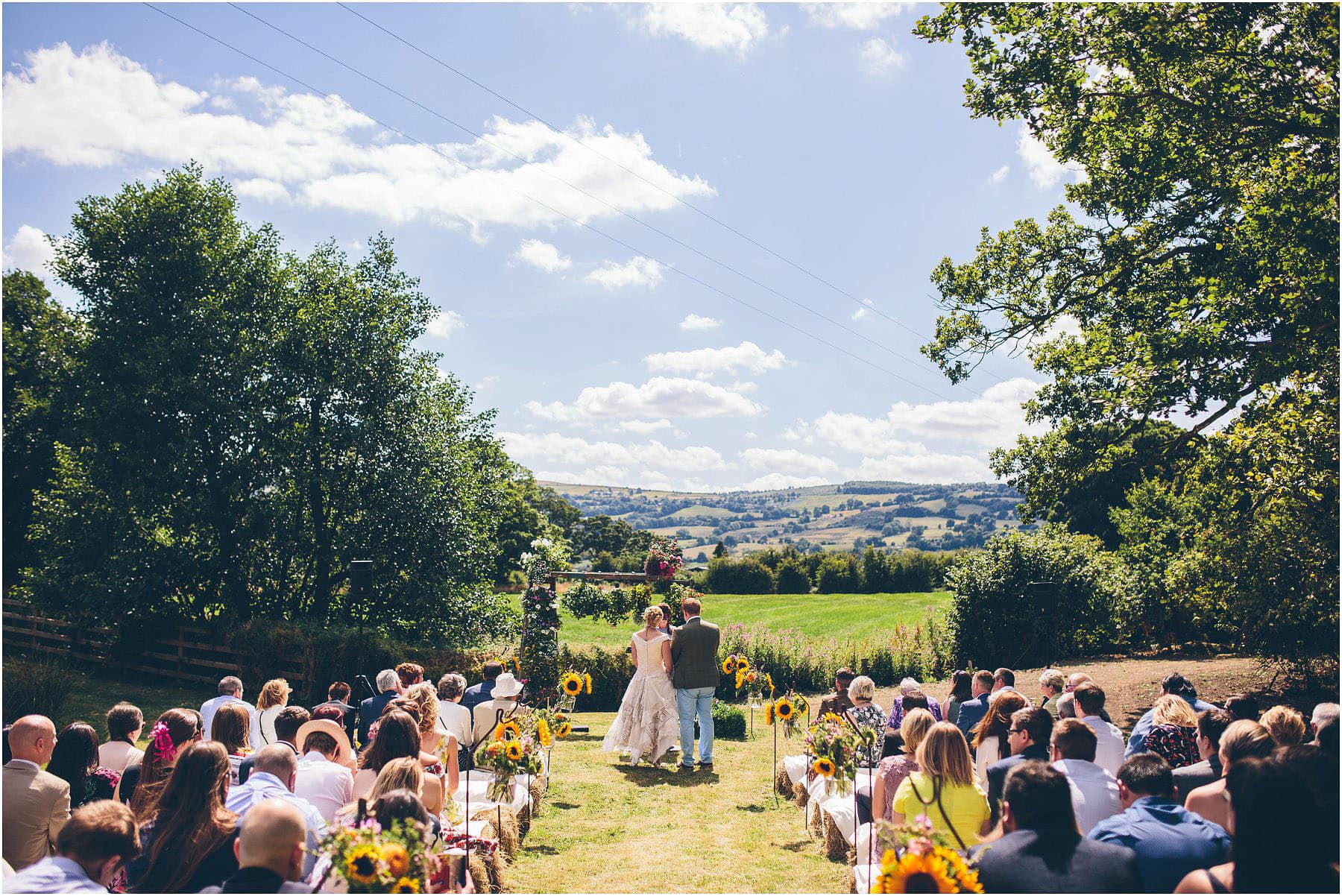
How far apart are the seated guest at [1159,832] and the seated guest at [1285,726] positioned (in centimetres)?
180

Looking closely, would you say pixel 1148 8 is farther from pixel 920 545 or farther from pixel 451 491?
pixel 920 545

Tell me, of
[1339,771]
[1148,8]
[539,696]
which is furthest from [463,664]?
[1148,8]

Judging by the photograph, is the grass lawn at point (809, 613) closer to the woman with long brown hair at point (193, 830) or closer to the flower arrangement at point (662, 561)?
the flower arrangement at point (662, 561)

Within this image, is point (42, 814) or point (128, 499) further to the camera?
point (128, 499)

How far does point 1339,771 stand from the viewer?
13.8 ft

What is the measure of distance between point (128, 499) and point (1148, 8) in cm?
2212

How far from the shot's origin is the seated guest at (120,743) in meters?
5.57

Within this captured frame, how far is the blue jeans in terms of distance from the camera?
10.4 meters

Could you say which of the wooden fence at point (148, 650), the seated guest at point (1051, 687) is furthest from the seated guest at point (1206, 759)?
the wooden fence at point (148, 650)

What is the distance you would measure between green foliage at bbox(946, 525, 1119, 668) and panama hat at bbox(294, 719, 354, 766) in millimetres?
15924

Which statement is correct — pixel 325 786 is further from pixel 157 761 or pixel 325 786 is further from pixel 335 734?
pixel 157 761

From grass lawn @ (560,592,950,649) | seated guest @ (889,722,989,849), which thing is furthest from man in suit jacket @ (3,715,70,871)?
grass lawn @ (560,592,950,649)

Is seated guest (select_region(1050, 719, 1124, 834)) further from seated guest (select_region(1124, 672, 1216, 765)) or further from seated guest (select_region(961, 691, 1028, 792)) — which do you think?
seated guest (select_region(961, 691, 1028, 792))

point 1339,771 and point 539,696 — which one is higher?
point 1339,771
